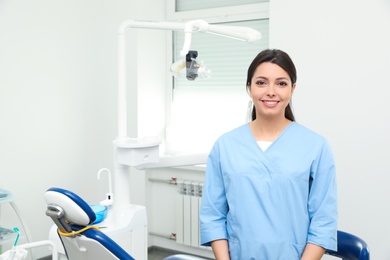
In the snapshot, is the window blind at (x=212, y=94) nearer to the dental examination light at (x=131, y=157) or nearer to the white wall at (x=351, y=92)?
the white wall at (x=351, y=92)

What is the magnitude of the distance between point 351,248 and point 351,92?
95cm

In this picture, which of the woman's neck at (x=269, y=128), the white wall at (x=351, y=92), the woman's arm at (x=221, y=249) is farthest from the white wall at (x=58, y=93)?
the woman's neck at (x=269, y=128)

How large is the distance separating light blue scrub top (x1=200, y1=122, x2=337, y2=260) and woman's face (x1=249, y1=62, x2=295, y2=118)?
12 centimetres

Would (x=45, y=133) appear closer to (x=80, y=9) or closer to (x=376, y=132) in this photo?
(x=80, y=9)

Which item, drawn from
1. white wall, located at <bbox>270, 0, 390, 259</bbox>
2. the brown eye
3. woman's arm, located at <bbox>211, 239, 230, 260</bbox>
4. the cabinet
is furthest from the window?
woman's arm, located at <bbox>211, 239, 230, 260</bbox>

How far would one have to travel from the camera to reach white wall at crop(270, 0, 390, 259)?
2240mm

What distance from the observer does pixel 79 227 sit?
4.48ft

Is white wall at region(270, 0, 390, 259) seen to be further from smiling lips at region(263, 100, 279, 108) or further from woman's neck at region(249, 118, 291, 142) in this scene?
smiling lips at region(263, 100, 279, 108)

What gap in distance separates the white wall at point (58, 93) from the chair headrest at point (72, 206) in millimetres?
1548

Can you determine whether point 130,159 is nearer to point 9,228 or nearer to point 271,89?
point 271,89

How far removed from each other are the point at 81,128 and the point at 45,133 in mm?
328

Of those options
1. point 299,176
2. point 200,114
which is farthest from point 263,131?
point 200,114

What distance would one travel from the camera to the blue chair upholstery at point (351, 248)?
160 cm

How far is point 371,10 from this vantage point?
2.23 m
